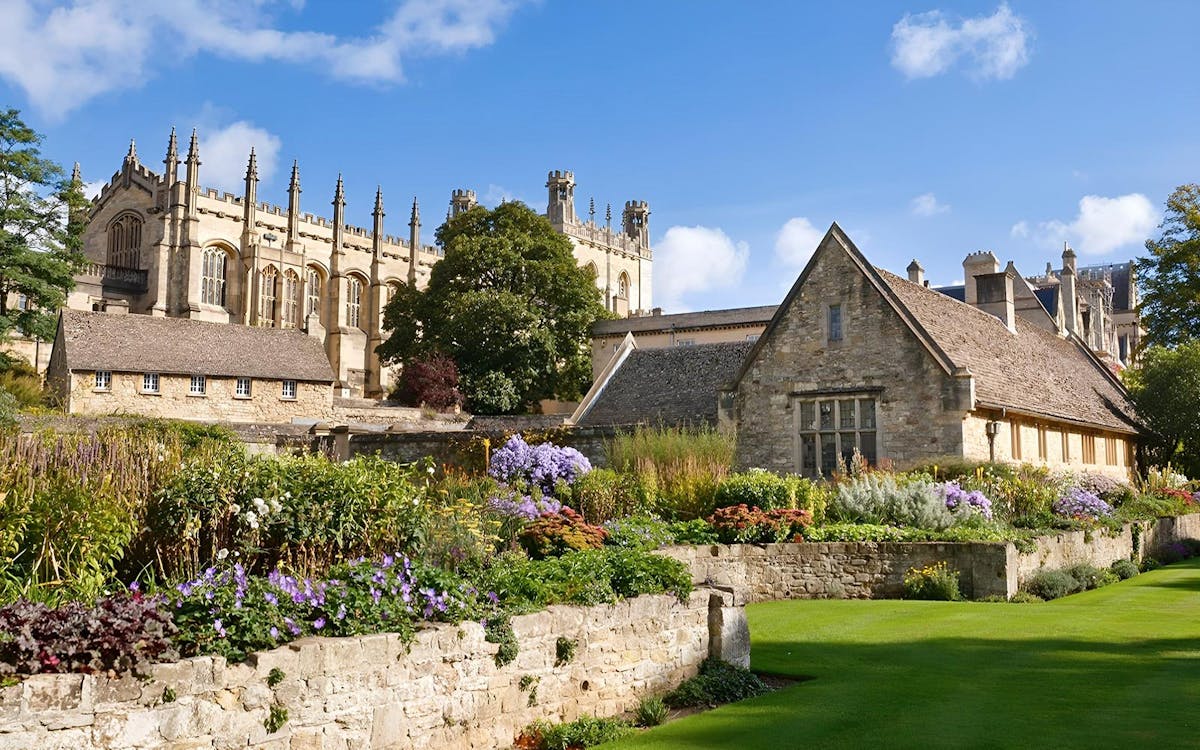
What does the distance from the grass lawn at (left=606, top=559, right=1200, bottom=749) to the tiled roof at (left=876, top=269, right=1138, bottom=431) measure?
34.3 ft

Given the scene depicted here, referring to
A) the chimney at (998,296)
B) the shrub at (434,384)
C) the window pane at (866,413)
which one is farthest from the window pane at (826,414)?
the shrub at (434,384)

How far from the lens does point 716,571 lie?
49.9 ft

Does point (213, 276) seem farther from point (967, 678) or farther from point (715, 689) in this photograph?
point (967, 678)

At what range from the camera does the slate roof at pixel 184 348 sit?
3950cm

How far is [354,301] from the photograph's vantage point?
79312 millimetres

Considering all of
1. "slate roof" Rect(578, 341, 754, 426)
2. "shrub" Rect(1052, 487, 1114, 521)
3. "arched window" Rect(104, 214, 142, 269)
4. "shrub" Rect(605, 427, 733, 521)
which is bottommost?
"shrub" Rect(1052, 487, 1114, 521)

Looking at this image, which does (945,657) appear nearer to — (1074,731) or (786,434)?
(1074,731)

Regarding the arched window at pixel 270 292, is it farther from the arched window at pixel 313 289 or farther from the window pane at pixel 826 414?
the window pane at pixel 826 414

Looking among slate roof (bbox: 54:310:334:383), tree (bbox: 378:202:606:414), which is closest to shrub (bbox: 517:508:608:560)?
slate roof (bbox: 54:310:334:383)

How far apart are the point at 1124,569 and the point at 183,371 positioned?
33.1 meters

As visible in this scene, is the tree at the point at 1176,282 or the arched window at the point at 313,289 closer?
the tree at the point at 1176,282

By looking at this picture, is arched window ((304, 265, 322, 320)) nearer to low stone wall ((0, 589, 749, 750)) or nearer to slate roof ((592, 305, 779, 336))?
slate roof ((592, 305, 779, 336))

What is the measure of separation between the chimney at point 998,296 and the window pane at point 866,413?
9653mm

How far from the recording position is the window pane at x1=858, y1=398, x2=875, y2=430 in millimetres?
24109
